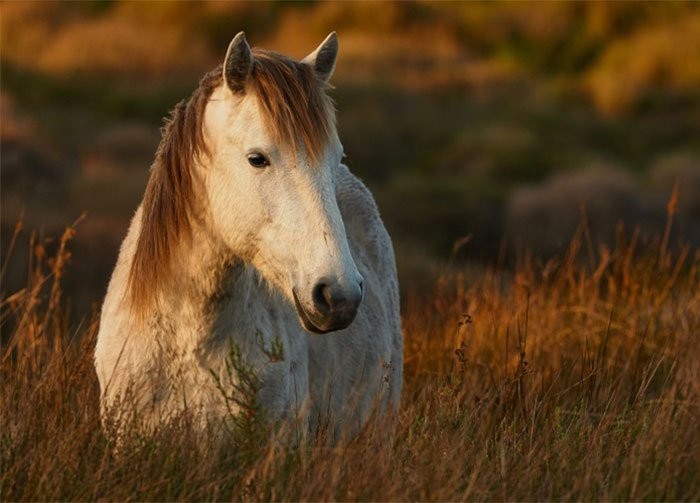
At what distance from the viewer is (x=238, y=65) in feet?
12.7

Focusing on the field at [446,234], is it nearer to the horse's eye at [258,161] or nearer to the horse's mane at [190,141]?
the horse's mane at [190,141]

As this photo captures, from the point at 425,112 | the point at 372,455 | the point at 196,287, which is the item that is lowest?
the point at 372,455

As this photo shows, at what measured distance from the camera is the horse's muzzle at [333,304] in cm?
350

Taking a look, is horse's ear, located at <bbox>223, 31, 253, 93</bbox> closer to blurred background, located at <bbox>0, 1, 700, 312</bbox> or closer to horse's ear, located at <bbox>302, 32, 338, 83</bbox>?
horse's ear, located at <bbox>302, 32, 338, 83</bbox>

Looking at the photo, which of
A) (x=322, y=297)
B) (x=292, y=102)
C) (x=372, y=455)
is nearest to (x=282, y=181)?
(x=292, y=102)

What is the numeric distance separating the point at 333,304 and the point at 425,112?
23.2 meters

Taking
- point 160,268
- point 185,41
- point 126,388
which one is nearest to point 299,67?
point 160,268

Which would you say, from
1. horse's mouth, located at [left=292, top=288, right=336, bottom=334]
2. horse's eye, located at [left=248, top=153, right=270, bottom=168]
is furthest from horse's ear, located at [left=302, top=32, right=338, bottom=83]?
horse's mouth, located at [left=292, top=288, right=336, bottom=334]

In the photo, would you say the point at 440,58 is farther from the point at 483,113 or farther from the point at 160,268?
the point at 160,268

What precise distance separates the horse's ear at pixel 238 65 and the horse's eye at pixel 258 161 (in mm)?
260

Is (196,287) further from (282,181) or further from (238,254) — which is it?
(282,181)

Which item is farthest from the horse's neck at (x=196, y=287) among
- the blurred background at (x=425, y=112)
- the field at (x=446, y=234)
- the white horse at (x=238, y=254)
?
the blurred background at (x=425, y=112)

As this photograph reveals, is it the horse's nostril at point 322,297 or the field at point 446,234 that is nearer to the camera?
the horse's nostril at point 322,297

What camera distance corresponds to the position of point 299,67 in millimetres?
3973
